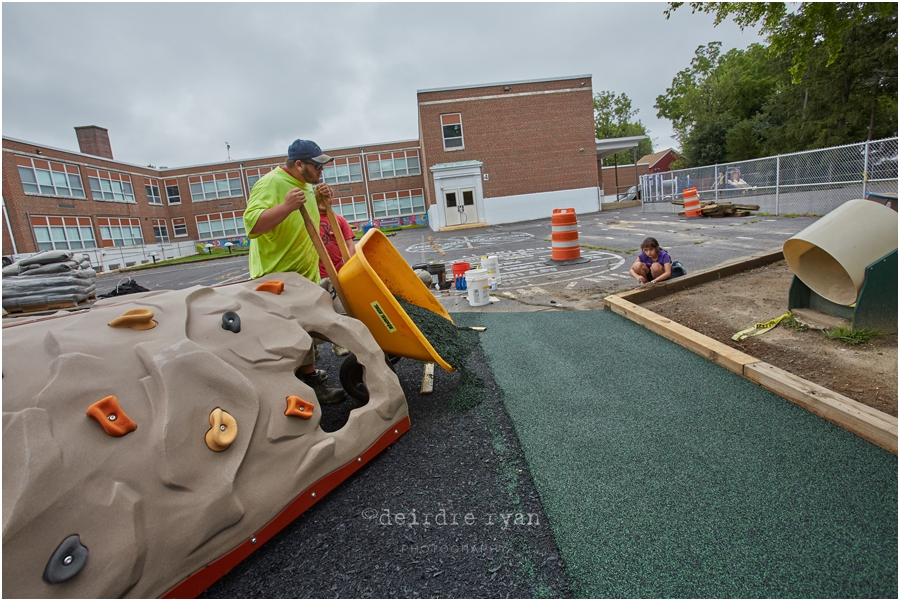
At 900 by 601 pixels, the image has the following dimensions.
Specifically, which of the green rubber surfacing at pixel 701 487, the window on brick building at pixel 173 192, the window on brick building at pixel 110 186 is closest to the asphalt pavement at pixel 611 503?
the green rubber surfacing at pixel 701 487

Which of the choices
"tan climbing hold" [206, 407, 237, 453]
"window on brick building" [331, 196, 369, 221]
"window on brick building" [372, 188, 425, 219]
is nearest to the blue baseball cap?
"tan climbing hold" [206, 407, 237, 453]

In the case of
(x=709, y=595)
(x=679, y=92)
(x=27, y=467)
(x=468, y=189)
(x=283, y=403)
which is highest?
(x=679, y=92)

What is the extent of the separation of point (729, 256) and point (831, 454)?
7.23 meters

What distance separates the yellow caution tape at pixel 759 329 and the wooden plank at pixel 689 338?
1.09 feet

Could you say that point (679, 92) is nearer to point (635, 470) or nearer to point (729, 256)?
point (729, 256)

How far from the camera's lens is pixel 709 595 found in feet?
5.68

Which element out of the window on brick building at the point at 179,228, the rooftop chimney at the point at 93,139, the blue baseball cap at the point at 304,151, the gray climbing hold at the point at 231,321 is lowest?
the gray climbing hold at the point at 231,321

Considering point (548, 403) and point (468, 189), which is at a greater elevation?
point (468, 189)

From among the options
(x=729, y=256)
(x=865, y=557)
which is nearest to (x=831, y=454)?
(x=865, y=557)

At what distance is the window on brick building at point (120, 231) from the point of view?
35.6 metres

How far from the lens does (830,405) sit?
9.07 feet

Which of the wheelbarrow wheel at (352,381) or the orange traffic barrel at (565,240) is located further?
the orange traffic barrel at (565,240)

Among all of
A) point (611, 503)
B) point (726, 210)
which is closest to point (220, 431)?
point (611, 503)

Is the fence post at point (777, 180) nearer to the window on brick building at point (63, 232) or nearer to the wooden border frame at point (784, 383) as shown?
the wooden border frame at point (784, 383)
